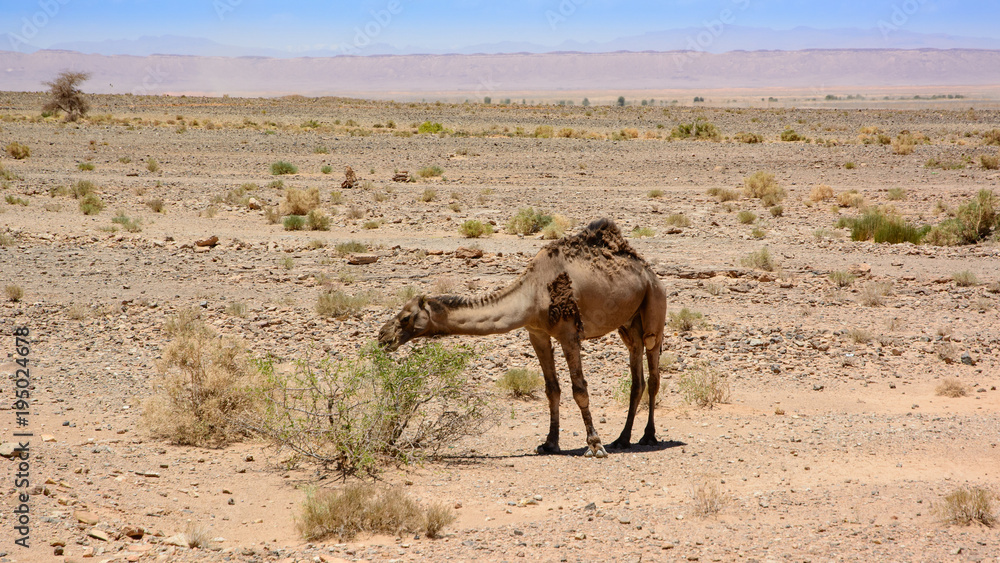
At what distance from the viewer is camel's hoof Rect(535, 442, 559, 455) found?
26.5ft

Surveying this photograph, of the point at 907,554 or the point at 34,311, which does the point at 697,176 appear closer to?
the point at 34,311

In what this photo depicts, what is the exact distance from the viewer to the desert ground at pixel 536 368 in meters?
6.00

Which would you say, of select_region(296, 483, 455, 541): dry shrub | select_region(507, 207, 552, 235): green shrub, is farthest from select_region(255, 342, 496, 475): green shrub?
select_region(507, 207, 552, 235): green shrub

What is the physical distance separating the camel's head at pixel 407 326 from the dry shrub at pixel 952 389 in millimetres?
6629

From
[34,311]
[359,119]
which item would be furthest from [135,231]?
[359,119]

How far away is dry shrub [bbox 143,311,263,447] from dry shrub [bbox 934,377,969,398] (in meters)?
7.98

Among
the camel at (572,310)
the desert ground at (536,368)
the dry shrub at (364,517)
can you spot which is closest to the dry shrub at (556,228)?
the desert ground at (536,368)

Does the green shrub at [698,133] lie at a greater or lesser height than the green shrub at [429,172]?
greater

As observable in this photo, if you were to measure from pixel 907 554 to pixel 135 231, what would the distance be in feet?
64.3

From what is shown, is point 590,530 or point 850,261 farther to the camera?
point 850,261

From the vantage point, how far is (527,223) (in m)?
21.3

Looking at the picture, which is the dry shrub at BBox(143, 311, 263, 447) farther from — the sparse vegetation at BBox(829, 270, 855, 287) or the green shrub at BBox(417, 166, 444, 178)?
the green shrub at BBox(417, 166, 444, 178)

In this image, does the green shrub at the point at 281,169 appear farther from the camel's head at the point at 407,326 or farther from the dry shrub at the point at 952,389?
the dry shrub at the point at 952,389

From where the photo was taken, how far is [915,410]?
9.48 meters
